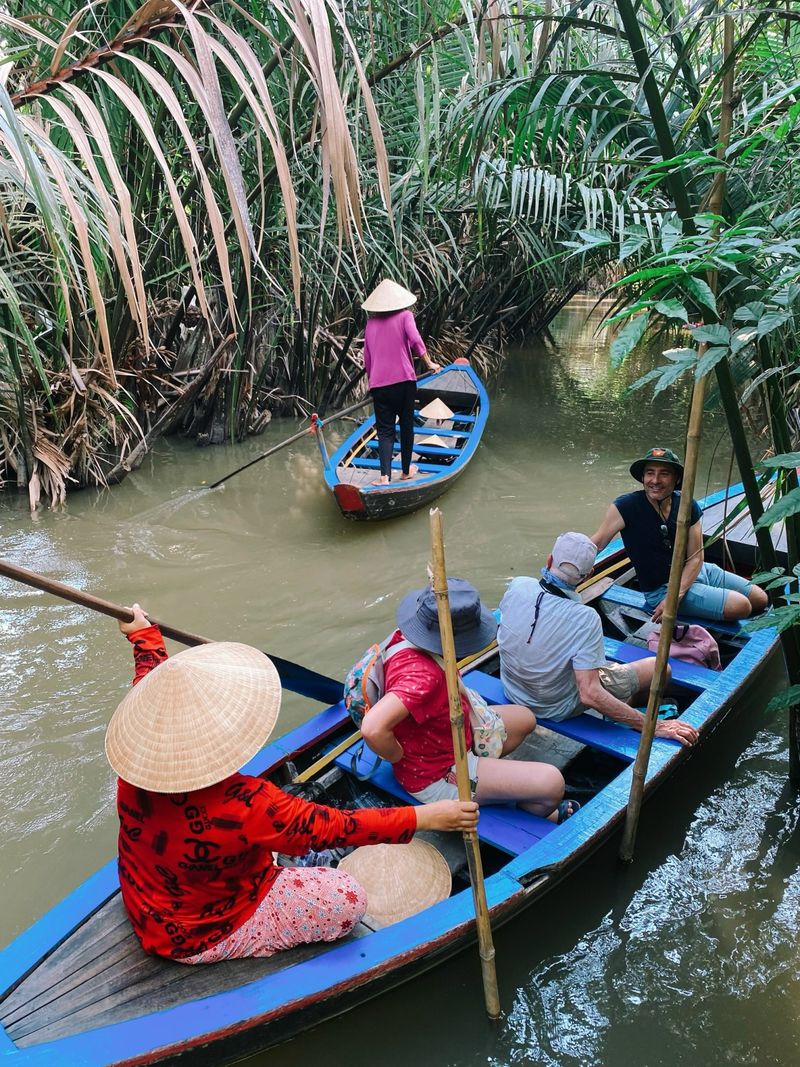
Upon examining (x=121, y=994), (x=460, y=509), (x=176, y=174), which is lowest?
(x=460, y=509)

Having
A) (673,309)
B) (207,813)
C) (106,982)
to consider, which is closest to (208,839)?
(207,813)

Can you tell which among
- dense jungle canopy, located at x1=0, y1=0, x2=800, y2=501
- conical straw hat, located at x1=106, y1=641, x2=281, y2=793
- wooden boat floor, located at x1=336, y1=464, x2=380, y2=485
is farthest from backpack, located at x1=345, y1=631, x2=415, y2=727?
wooden boat floor, located at x1=336, y1=464, x2=380, y2=485

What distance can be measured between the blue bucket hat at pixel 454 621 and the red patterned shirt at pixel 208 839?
1.92 ft

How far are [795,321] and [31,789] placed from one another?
3.33 metres

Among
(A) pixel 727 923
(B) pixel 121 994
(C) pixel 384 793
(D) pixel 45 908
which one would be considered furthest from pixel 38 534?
(A) pixel 727 923

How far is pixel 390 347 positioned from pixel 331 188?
4.49ft

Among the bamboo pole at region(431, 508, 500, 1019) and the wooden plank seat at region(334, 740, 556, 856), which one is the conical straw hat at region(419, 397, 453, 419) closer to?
the wooden plank seat at region(334, 740, 556, 856)

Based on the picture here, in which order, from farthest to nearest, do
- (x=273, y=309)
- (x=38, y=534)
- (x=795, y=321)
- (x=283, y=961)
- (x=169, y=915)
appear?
(x=273, y=309) → (x=38, y=534) → (x=795, y=321) → (x=283, y=961) → (x=169, y=915)

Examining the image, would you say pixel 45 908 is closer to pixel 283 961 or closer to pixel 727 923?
pixel 283 961

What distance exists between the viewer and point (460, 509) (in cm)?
676

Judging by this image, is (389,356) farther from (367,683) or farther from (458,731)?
(458,731)

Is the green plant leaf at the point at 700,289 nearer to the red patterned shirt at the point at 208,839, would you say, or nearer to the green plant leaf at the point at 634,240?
the green plant leaf at the point at 634,240

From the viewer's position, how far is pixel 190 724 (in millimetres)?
1843

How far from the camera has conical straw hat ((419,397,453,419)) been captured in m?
8.07
